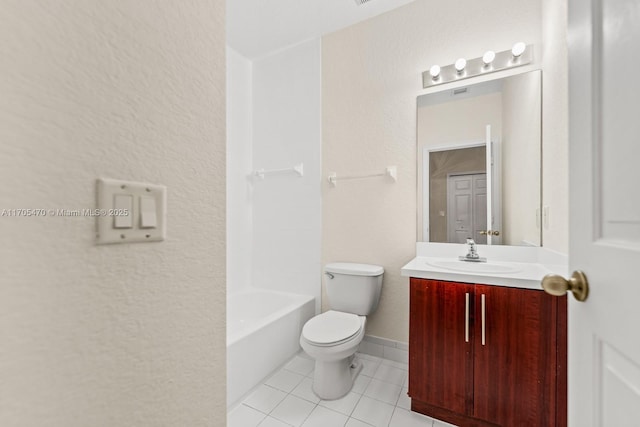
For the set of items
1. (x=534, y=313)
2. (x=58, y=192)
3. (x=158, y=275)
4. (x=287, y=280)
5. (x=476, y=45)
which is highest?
(x=476, y=45)

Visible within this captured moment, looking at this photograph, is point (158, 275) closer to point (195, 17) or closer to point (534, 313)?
point (195, 17)

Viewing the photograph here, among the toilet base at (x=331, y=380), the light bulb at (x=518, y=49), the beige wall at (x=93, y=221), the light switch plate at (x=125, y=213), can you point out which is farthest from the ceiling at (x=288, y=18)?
the toilet base at (x=331, y=380)

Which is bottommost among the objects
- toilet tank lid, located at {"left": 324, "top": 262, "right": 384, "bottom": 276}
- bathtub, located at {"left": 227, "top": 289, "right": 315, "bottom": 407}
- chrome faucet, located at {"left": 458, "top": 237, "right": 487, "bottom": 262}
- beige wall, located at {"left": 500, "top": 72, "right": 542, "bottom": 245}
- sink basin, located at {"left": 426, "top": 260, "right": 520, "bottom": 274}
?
bathtub, located at {"left": 227, "top": 289, "right": 315, "bottom": 407}

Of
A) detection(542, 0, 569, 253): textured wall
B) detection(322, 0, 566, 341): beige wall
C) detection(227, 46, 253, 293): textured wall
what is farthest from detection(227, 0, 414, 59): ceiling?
detection(542, 0, 569, 253): textured wall

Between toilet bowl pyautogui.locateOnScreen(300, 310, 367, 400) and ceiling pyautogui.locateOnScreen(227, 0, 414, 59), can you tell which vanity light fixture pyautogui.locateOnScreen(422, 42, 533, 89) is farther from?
toilet bowl pyautogui.locateOnScreen(300, 310, 367, 400)

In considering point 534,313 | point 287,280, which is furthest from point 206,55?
point 287,280

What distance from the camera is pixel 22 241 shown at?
1.12ft

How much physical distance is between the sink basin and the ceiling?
187 cm

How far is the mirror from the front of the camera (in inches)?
66.0

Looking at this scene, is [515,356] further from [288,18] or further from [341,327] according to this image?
[288,18]

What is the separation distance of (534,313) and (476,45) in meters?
1.67

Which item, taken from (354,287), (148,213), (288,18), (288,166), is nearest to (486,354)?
(354,287)

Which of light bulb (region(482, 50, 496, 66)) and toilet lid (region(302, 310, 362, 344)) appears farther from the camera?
light bulb (region(482, 50, 496, 66))

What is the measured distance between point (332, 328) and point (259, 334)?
0.47 m
